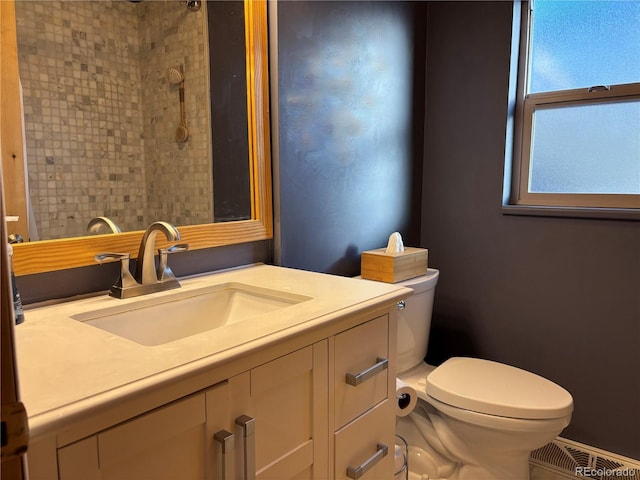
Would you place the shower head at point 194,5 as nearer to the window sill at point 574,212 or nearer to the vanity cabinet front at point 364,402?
the vanity cabinet front at point 364,402

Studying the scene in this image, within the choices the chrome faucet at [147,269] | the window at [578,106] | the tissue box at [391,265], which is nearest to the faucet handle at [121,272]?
the chrome faucet at [147,269]

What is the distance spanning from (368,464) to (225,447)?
0.48m

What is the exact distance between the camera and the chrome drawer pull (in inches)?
41.4

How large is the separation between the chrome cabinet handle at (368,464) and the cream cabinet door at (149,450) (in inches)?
16.7

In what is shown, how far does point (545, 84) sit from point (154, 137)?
5.22 ft

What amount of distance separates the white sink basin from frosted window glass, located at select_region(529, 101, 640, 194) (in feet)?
4.63

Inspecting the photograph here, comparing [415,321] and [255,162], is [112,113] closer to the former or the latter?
[255,162]

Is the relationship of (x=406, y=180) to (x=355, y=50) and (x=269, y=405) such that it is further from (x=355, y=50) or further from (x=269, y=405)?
(x=269, y=405)

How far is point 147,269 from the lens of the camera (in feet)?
3.80

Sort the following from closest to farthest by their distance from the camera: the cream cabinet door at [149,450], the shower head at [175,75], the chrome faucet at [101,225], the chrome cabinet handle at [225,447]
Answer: the cream cabinet door at [149,450], the chrome cabinet handle at [225,447], the chrome faucet at [101,225], the shower head at [175,75]

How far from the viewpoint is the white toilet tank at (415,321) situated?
1810 millimetres

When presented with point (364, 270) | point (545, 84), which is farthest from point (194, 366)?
point (545, 84)

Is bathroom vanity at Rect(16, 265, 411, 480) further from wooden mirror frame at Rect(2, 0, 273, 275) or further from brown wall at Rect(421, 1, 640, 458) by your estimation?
brown wall at Rect(421, 1, 640, 458)

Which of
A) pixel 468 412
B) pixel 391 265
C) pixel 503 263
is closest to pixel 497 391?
pixel 468 412
